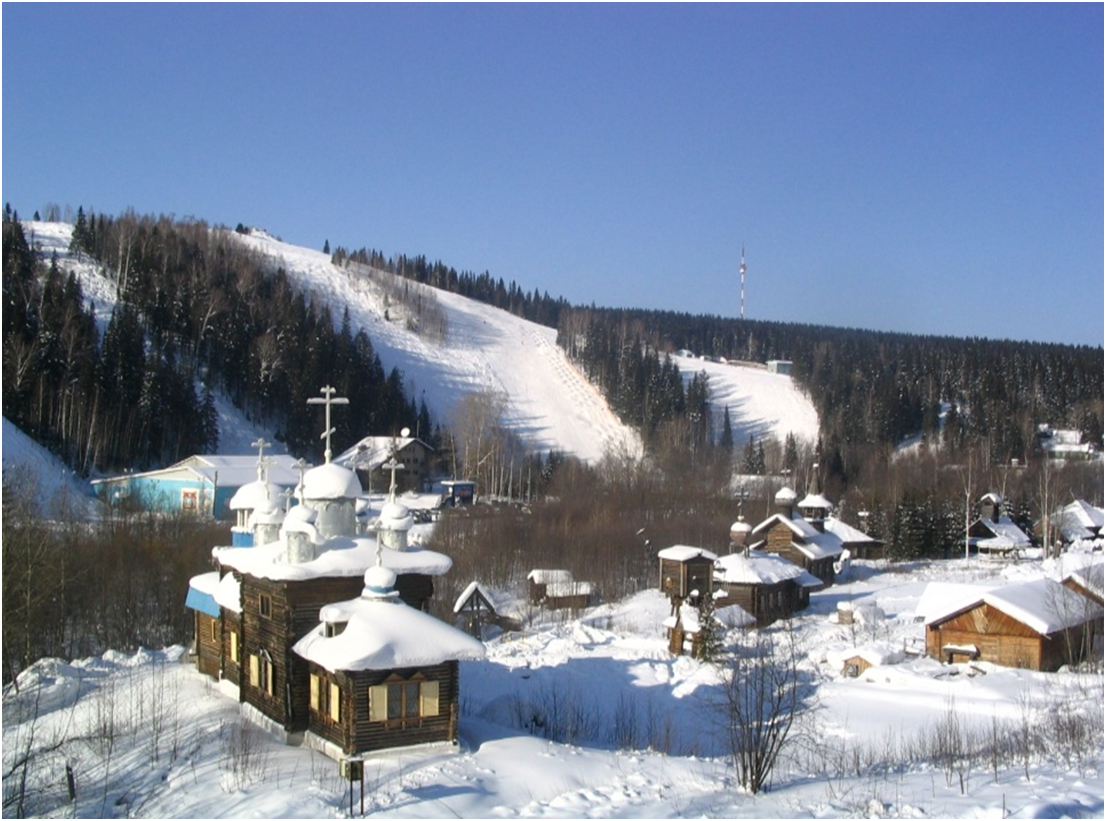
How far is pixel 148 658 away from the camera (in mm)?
23781

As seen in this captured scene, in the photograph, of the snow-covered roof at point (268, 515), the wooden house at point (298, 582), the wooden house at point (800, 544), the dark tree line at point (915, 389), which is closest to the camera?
the wooden house at point (298, 582)

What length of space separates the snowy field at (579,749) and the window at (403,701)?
0.56 metres

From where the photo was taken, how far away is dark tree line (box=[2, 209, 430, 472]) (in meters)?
50.8

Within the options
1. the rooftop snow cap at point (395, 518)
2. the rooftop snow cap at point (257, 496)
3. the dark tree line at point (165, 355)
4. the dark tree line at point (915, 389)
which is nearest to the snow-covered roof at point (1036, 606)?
the rooftop snow cap at point (395, 518)

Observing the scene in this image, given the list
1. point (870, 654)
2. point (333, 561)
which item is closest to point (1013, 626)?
point (870, 654)

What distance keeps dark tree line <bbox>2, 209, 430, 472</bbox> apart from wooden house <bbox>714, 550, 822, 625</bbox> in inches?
1264

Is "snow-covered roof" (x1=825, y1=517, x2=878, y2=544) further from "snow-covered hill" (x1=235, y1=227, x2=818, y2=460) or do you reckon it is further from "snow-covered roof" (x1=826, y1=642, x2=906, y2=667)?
"snow-covered roof" (x1=826, y1=642, x2=906, y2=667)

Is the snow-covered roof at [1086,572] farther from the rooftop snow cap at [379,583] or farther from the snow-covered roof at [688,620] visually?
the rooftop snow cap at [379,583]

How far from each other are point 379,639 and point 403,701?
3.60 feet

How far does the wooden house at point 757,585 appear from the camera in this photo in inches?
1453

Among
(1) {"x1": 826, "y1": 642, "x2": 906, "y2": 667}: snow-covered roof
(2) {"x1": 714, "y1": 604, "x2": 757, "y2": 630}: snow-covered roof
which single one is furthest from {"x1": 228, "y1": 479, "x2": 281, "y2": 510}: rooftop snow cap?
(2) {"x1": 714, "y1": 604, "x2": 757, "y2": 630}: snow-covered roof

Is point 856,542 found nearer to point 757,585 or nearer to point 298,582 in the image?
point 757,585

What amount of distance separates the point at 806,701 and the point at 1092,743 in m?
7.87

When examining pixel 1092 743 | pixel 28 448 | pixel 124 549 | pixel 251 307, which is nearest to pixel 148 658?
pixel 124 549
